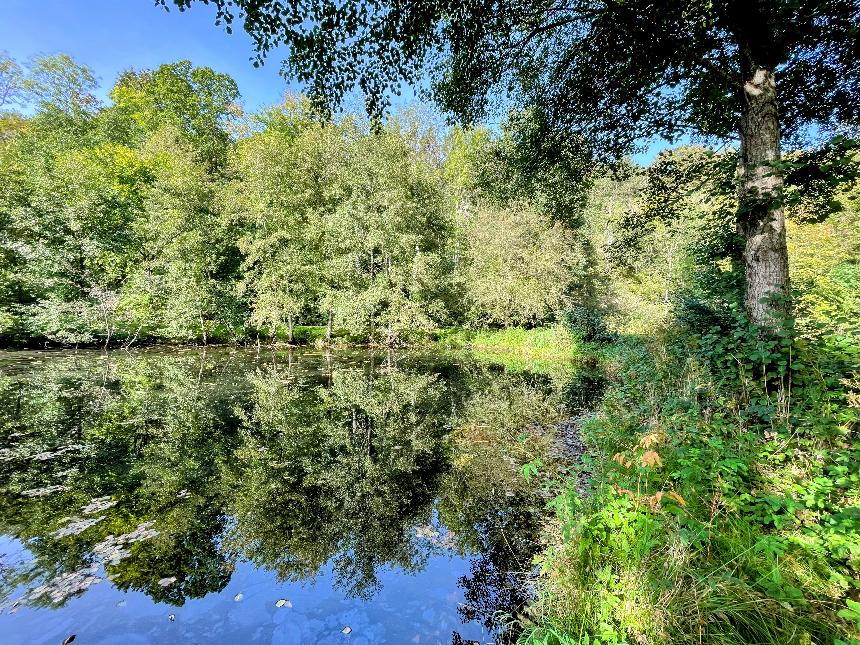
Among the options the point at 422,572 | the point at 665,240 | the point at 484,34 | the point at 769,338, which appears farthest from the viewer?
the point at 665,240

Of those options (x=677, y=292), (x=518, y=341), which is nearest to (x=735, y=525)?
(x=677, y=292)

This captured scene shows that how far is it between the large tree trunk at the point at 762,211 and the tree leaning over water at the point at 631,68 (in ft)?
0.04

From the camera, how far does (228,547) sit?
479 cm

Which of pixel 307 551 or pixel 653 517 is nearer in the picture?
pixel 653 517

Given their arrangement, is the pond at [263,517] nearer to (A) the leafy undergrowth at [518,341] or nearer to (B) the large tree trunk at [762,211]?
(B) the large tree trunk at [762,211]

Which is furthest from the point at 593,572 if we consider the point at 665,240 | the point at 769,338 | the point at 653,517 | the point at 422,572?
the point at 665,240

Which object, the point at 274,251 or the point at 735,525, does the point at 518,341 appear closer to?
the point at 274,251

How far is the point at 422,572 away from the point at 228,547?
8.30 ft

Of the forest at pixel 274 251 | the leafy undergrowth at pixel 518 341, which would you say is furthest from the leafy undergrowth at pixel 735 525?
the forest at pixel 274 251

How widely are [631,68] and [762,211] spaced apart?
2.99m

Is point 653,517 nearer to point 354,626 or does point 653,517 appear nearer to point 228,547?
point 354,626

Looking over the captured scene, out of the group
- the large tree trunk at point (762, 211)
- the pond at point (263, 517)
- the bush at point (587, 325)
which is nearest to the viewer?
the pond at point (263, 517)

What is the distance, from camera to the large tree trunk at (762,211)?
4.00 meters

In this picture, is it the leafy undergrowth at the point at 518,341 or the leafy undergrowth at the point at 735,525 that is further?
the leafy undergrowth at the point at 518,341
